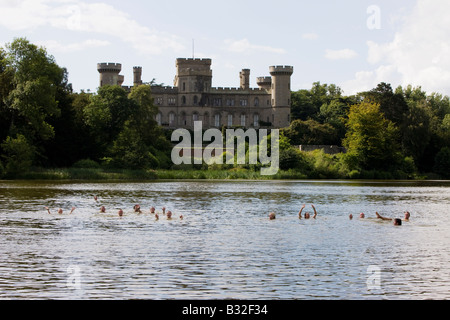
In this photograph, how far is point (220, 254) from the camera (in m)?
16.3

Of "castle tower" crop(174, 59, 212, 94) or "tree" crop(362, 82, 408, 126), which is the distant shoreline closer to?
"tree" crop(362, 82, 408, 126)

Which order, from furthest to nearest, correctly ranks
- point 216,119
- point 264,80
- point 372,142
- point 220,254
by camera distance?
point 264,80
point 216,119
point 372,142
point 220,254

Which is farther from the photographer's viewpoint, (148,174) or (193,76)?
(193,76)

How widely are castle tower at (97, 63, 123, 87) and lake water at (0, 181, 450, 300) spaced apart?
7139 cm

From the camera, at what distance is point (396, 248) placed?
1778cm

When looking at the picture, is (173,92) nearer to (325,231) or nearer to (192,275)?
(325,231)

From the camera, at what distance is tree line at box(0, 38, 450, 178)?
51875mm

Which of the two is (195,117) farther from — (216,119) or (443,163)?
(443,163)

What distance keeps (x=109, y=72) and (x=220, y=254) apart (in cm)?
8675

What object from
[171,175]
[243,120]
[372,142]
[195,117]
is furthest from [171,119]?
[171,175]

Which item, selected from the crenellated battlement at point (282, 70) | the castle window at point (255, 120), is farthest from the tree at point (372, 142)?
the castle window at point (255, 120)

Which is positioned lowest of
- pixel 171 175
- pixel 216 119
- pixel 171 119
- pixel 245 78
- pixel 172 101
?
pixel 171 175

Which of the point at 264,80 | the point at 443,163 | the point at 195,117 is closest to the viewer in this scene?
the point at 443,163

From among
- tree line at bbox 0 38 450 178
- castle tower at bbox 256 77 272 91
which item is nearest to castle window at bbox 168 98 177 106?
castle tower at bbox 256 77 272 91
